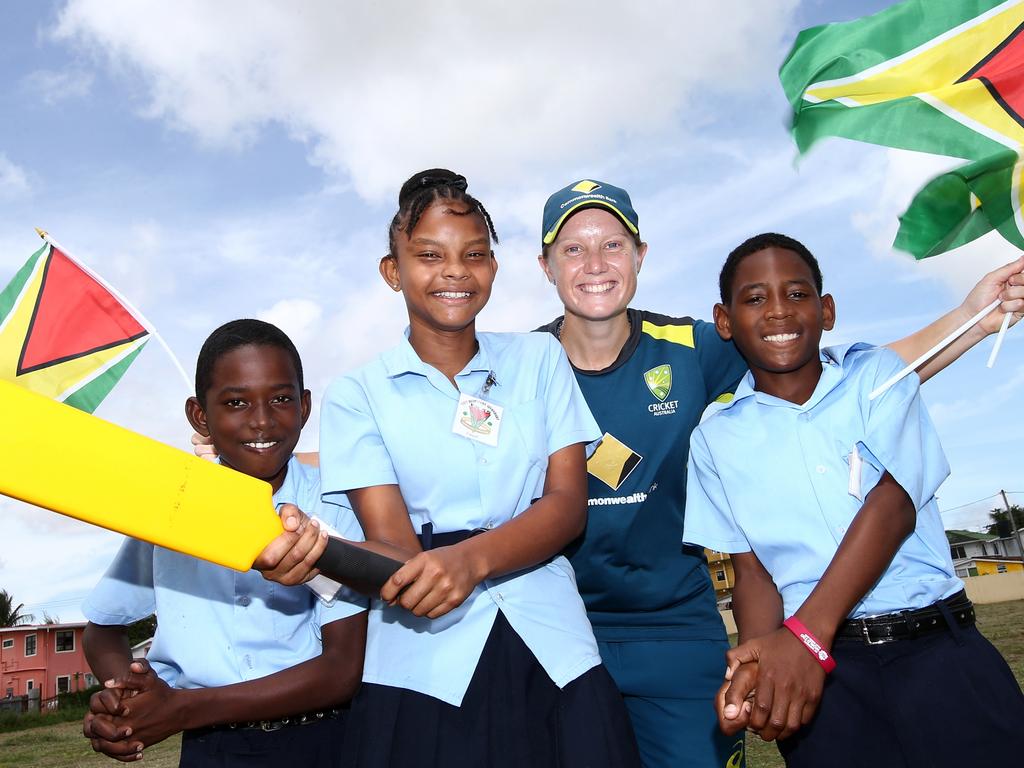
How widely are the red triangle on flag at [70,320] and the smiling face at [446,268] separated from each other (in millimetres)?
2836

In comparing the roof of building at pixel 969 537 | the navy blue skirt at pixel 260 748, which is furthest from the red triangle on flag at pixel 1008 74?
the roof of building at pixel 969 537

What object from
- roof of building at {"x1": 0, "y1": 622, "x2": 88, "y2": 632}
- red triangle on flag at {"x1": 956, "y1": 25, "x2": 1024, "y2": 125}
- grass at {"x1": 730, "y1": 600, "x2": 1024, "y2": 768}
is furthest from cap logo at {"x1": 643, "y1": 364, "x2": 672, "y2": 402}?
roof of building at {"x1": 0, "y1": 622, "x2": 88, "y2": 632}

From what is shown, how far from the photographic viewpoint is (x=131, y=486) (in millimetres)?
1992

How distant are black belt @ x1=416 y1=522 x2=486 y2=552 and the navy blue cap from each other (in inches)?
65.6

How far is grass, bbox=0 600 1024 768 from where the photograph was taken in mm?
8769

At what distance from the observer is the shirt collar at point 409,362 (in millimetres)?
2877

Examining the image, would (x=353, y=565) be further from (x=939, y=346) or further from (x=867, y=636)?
(x=939, y=346)

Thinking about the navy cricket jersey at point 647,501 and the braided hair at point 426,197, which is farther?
the navy cricket jersey at point 647,501

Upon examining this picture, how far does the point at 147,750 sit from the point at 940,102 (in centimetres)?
1596

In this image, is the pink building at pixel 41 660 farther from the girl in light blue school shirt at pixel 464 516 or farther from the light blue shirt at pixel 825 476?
the light blue shirt at pixel 825 476

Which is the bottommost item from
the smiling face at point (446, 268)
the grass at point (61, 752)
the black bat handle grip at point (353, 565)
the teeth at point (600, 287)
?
the grass at point (61, 752)

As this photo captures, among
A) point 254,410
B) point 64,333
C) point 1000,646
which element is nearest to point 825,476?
point 254,410

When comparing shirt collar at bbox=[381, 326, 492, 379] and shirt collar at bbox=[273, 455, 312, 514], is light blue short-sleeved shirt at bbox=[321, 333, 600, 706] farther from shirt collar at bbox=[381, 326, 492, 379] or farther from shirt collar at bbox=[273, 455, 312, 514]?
shirt collar at bbox=[273, 455, 312, 514]

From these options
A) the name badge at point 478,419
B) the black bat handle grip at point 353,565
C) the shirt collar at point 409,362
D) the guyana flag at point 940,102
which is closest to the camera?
the black bat handle grip at point 353,565
